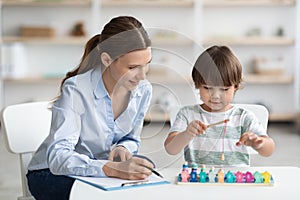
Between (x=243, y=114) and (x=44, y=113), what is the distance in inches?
25.6

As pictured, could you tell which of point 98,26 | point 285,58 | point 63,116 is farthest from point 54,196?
point 285,58

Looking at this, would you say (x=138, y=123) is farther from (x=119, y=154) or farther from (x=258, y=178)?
(x=258, y=178)

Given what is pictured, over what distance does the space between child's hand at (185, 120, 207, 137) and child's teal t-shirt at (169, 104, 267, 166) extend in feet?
0.06

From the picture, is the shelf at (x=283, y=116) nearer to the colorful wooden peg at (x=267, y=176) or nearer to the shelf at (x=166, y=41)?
the shelf at (x=166, y=41)

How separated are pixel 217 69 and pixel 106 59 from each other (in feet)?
0.84

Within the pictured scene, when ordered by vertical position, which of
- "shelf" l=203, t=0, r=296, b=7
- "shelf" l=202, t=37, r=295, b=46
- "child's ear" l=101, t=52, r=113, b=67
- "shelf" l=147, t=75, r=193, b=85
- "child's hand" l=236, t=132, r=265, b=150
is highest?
"shelf" l=203, t=0, r=296, b=7

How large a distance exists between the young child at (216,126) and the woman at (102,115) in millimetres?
104

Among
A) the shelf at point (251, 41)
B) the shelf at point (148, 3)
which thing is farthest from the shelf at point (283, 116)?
the shelf at point (148, 3)

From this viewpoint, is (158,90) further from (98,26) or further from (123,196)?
(98,26)

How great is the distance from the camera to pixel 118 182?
4.29 feet

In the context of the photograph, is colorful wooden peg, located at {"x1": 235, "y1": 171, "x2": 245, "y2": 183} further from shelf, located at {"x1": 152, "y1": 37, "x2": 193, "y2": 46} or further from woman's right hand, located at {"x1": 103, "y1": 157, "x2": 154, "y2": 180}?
shelf, located at {"x1": 152, "y1": 37, "x2": 193, "y2": 46}

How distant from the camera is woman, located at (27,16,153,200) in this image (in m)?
1.34

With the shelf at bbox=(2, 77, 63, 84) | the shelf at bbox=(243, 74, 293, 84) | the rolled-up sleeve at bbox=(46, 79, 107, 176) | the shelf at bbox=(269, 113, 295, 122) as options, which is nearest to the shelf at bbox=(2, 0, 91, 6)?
the shelf at bbox=(2, 77, 63, 84)

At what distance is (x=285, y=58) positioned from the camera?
5.25m
